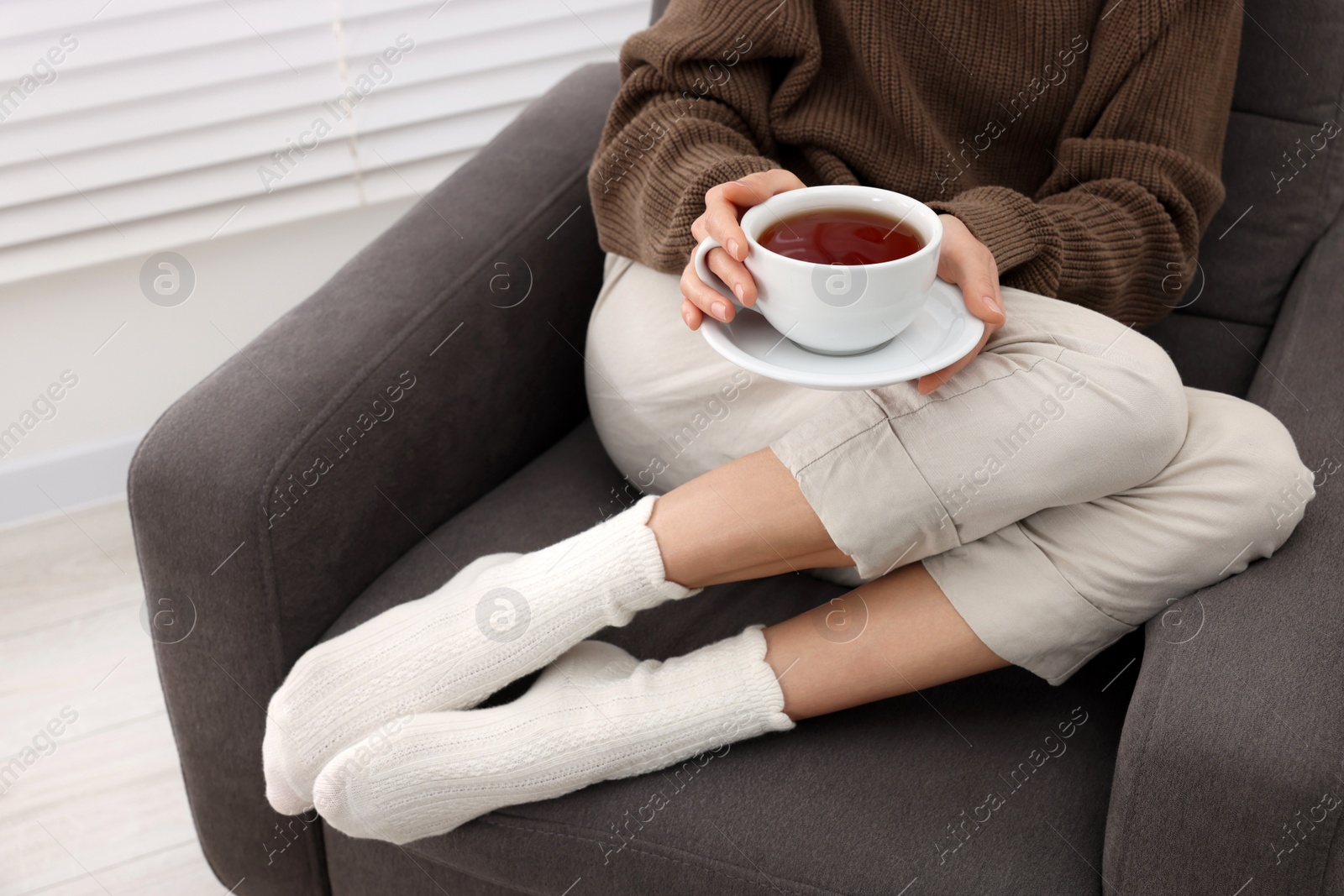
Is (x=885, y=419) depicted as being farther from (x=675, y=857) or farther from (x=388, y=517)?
A: (x=388, y=517)

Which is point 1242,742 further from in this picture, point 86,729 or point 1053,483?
point 86,729

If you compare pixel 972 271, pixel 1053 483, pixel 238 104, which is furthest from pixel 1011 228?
pixel 238 104

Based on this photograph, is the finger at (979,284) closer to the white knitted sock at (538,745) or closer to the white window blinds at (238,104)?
the white knitted sock at (538,745)

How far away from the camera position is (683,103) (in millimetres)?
1008

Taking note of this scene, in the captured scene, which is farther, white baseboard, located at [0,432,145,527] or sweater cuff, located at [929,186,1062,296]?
white baseboard, located at [0,432,145,527]

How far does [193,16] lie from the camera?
4.56 ft

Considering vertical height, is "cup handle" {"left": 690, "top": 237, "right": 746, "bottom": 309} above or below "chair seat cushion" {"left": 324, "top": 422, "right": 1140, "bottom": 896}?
above

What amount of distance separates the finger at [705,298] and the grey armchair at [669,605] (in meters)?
0.31

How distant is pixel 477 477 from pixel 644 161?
0.34m

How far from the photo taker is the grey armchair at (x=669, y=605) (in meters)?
0.70

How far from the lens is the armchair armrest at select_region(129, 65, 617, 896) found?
880 mm

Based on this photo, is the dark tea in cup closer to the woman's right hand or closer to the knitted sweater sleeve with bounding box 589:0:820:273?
the woman's right hand

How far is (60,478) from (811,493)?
49.5 inches

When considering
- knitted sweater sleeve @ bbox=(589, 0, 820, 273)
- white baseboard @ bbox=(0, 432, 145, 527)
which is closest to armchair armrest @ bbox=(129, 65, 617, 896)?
knitted sweater sleeve @ bbox=(589, 0, 820, 273)
